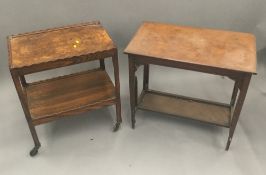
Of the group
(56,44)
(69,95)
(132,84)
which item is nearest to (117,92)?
(132,84)

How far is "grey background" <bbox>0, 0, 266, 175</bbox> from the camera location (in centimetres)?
173

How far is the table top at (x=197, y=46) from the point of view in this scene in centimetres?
147

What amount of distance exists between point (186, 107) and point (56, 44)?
2.97 feet

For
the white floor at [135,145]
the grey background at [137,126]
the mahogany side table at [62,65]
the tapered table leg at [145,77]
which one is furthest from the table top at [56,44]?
the white floor at [135,145]

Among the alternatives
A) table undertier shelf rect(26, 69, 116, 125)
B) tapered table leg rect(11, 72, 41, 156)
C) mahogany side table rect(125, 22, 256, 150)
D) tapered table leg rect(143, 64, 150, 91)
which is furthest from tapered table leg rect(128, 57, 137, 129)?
tapered table leg rect(11, 72, 41, 156)

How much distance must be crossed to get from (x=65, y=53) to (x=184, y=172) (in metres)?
0.93

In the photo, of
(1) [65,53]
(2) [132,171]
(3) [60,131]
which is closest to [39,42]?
(1) [65,53]

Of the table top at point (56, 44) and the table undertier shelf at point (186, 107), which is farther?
the table undertier shelf at point (186, 107)

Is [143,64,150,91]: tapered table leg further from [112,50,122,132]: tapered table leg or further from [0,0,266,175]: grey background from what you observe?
[112,50,122,132]: tapered table leg

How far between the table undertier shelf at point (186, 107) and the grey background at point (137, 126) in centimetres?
12

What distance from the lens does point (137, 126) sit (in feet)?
6.45

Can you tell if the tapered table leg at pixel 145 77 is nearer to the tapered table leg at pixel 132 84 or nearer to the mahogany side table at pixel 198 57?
the mahogany side table at pixel 198 57

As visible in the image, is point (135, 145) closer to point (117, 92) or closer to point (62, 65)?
point (117, 92)

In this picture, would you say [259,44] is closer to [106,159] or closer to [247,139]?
[247,139]
